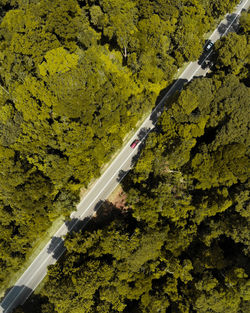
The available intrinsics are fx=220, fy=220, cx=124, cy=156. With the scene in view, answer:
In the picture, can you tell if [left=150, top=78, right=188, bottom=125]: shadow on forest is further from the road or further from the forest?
the forest

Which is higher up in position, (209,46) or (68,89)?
(209,46)

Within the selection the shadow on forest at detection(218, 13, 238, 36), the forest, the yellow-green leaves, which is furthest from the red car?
the shadow on forest at detection(218, 13, 238, 36)

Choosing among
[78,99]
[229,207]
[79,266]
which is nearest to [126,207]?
[79,266]

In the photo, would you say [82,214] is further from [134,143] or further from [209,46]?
[209,46]

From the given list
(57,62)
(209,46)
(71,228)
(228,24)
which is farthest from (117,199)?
(228,24)

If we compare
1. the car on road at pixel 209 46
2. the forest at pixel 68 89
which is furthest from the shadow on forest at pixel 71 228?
the car on road at pixel 209 46
